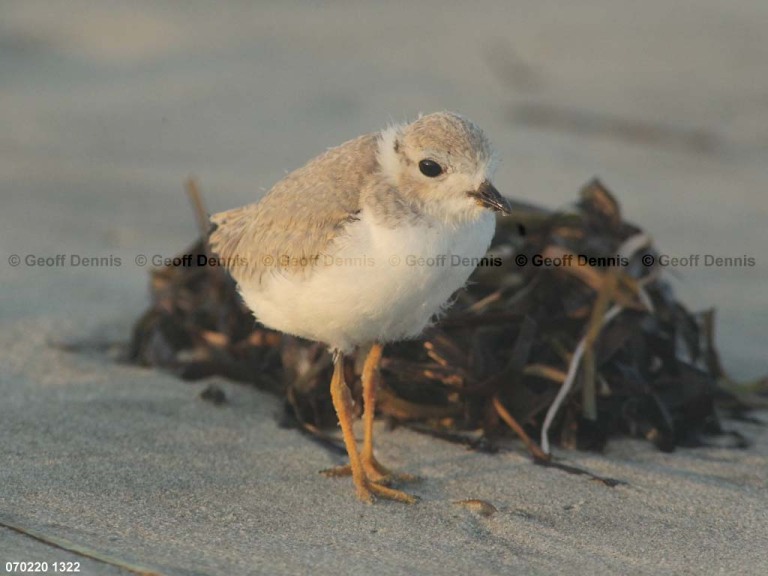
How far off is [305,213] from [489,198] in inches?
24.1

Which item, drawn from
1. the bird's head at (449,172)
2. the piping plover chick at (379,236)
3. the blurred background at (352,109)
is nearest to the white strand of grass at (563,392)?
the piping plover chick at (379,236)

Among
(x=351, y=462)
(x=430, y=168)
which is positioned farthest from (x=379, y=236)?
(x=351, y=462)

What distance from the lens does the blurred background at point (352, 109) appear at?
646 cm

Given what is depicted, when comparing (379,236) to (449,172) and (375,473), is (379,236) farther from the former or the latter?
(375,473)

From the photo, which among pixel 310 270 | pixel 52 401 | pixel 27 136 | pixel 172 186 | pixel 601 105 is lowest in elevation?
Answer: pixel 52 401

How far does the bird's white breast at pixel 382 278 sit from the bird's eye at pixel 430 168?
16 cm

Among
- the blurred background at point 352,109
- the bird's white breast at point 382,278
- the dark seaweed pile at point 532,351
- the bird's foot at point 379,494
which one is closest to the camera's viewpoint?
the bird's white breast at point 382,278

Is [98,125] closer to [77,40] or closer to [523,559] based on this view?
[77,40]

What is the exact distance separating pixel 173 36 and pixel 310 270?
689 centimetres

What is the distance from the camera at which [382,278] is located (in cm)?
301

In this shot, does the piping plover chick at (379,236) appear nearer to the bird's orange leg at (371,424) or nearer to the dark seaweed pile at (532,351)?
the bird's orange leg at (371,424)

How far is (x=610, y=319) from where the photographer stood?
4.00 meters

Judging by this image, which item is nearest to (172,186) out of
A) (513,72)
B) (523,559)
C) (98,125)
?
(98,125)

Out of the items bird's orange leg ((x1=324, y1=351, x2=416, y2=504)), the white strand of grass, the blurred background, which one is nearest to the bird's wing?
bird's orange leg ((x1=324, y1=351, x2=416, y2=504))
